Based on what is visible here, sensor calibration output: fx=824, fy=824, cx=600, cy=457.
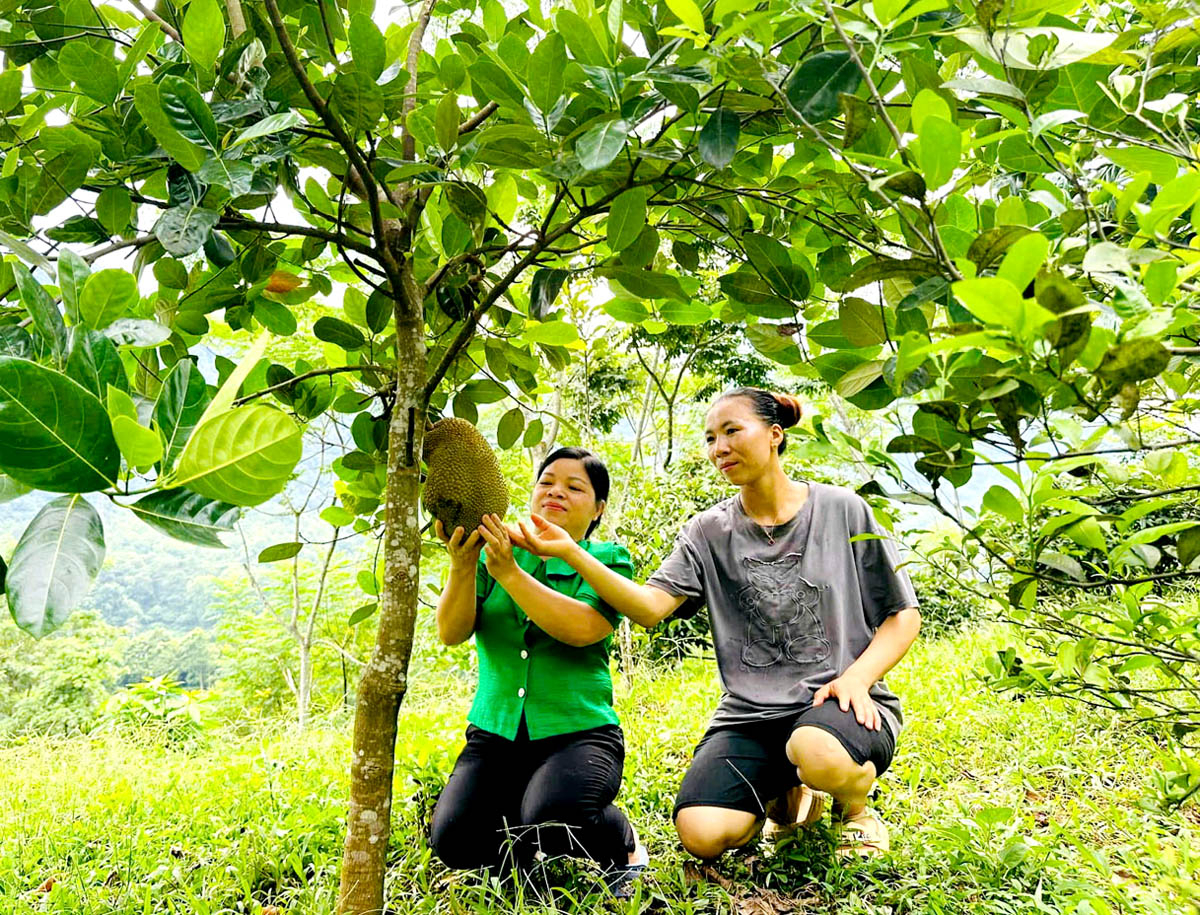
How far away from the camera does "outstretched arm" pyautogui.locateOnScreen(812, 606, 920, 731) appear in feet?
5.62

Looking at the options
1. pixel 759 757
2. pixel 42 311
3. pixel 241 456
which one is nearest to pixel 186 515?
pixel 241 456

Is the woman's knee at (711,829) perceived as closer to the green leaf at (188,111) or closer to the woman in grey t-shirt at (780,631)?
the woman in grey t-shirt at (780,631)

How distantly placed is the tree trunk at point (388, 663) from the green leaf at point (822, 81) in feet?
2.18

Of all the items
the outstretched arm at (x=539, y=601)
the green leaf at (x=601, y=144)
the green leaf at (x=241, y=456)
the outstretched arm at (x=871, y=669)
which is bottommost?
the outstretched arm at (x=871, y=669)

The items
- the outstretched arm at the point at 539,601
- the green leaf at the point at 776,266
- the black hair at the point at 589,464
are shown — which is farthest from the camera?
the black hair at the point at 589,464

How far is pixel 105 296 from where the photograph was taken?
61 cm

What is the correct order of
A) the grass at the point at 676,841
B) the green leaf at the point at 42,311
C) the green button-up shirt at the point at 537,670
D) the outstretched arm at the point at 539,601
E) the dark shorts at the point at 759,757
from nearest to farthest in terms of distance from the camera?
the green leaf at the point at 42,311, the outstretched arm at the point at 539,601, the grass at the point at 676,841, the dark shorts at the point at 759,757, the green button-up shirt at the point at 537,670

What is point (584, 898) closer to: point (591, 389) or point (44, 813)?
point (44, 813)

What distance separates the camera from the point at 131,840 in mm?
2021

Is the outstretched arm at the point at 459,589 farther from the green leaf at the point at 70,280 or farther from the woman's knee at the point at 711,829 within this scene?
the green leaf at the point at 70,280

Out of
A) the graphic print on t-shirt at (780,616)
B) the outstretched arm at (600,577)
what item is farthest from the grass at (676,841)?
the outstretched arm at (600,577)

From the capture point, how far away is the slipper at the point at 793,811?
189cm

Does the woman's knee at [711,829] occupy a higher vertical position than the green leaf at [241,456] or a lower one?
lower

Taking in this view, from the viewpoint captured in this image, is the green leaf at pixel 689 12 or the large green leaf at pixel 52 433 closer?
the large green leaf at pixel 52 433
